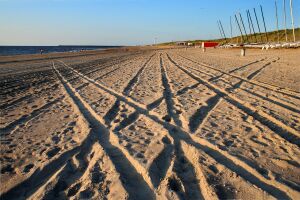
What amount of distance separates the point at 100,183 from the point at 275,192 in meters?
2.00

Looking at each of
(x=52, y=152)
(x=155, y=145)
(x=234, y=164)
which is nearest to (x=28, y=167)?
(x=52, y=152)

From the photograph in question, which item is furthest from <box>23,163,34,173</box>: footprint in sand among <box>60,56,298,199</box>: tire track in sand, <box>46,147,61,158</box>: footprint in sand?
<box>60,56,298,199</box>: tire track in sand

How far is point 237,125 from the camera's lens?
19.5 ft

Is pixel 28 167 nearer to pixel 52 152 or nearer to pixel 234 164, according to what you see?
pixel 52 152

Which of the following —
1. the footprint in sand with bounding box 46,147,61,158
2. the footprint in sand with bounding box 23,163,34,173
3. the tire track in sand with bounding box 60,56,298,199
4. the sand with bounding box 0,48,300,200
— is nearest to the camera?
the tire track in sand with bounding box 60,56,298,199

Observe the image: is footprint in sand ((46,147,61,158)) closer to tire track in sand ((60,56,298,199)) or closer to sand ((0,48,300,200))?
sand ((0,48,300,200))

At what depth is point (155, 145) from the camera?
5.06 m

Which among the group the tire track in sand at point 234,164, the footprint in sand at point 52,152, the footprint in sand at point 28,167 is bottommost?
the tire track in sand at point 234,164

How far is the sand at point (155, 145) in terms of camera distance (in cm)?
377

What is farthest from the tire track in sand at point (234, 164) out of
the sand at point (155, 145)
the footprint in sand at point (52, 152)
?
the footprint in sand at point (52, 152)

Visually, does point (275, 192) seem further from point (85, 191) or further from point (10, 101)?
point (10, 101)

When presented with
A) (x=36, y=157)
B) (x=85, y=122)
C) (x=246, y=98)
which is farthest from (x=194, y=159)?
(x=246, y=98)

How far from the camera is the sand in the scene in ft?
12.4

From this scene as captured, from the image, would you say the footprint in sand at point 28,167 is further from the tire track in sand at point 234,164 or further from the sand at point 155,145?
the tire track in sand at point 234,164
